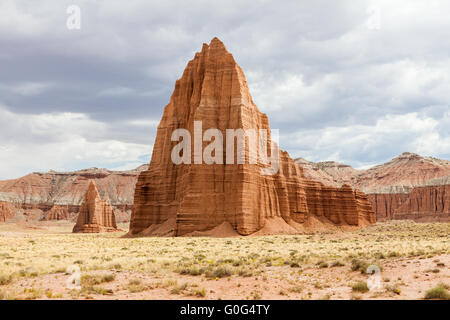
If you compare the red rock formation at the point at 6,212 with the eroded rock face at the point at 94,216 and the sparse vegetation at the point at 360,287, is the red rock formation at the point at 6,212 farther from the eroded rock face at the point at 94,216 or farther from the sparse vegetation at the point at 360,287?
the sparse vegetation at the point at 360,287

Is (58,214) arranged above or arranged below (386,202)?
below

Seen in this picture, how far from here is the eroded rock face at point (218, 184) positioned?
187 feet

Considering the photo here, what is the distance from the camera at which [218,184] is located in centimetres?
5875

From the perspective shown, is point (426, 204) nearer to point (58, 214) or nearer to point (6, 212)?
point (58, 214)

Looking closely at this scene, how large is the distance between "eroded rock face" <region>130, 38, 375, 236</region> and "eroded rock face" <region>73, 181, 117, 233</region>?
45.1 meters

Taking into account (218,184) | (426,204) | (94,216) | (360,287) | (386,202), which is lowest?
(94,216)

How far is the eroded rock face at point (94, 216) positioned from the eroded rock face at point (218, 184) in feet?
148

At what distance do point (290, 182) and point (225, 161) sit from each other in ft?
55.7

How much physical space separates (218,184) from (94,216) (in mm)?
62047

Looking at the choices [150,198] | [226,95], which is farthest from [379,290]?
[150,198]

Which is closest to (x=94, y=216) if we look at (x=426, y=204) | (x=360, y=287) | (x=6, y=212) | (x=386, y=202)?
(x=6, y=212)

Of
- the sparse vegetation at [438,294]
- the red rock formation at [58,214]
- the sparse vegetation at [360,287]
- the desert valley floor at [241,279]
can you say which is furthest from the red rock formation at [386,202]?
the sparse vegetation at [438,294]

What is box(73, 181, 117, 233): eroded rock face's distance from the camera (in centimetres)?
10670

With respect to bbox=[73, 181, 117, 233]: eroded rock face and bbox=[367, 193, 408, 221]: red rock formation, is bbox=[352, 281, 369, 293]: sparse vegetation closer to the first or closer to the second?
bbox=[73, 181, 117, 233]: eroded rock face
